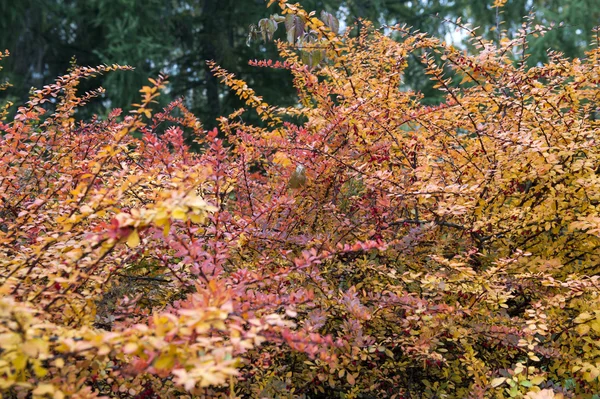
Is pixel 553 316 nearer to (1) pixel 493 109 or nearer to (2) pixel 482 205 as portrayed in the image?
(2) pixel 482 205

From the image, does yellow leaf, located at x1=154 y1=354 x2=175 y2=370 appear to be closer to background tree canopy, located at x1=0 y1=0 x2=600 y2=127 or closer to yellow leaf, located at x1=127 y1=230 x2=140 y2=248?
yellow leaf, located at x1=127 y1=230 x2=140 y2=248

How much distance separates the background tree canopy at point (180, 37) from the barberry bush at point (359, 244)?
7.67 metres

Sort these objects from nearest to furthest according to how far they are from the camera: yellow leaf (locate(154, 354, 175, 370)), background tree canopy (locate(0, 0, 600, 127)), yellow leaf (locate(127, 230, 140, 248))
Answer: yellow leaf (locate(154, 354, 175, 370)), yellow leaf (locate(127, 230, 140, 248)), background tree canopy (locate(0, 0, 600, 127))

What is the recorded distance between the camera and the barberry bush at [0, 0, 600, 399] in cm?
182

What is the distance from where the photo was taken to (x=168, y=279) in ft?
8.09

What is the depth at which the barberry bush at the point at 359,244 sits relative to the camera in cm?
182

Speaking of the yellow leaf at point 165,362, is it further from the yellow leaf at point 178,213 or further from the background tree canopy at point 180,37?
the background tree canopy at point 180,37

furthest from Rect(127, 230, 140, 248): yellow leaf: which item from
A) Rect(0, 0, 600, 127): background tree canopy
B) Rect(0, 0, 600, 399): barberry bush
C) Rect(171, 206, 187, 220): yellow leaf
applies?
Rect(0, 0, 600, 127): background tree canopy

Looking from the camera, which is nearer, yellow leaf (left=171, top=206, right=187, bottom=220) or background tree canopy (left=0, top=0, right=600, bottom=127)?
yellow leaf (left=171, top=206, right=187, bottom=220)

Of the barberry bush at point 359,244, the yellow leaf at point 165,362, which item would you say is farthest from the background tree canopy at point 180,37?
the yellow leaf at point 165,362

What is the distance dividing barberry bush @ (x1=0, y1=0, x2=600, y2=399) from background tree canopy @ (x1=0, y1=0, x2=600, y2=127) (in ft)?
25.2

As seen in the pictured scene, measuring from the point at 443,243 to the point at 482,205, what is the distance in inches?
10.7

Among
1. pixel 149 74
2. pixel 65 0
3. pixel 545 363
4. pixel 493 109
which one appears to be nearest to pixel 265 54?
pixel 149 74

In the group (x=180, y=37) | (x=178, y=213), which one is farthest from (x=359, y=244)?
(x=180, y=37)
